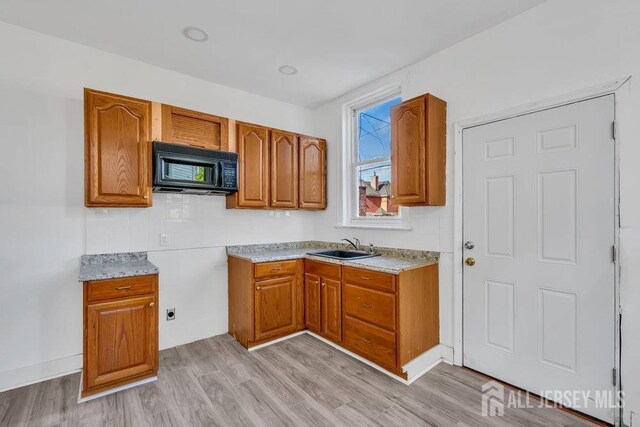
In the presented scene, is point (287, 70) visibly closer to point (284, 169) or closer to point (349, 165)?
point (284, 169)

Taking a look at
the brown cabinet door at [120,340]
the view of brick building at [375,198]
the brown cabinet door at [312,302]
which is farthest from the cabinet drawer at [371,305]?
the brown cabinet door at [120,340]

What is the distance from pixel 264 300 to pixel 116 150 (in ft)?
6.09

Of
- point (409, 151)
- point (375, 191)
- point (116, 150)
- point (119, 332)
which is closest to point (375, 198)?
point (375, 191)

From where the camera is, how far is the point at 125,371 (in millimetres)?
2289

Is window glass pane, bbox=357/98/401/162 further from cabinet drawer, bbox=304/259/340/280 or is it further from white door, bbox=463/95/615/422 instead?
cabinet drawer, bbox=304/259/340/280

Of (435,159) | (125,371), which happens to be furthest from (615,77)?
(125,371)

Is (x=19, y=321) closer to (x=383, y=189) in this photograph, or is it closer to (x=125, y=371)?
(x=125, y=371)

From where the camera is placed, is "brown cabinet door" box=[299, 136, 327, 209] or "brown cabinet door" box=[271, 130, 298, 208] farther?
"brown cabinet door" box=[299, 136, 327, 209]

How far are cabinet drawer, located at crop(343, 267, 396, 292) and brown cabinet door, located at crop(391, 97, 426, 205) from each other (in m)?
0.70

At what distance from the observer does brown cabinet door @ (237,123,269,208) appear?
10.4ft

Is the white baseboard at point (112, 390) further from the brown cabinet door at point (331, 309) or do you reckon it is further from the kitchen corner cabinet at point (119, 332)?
the brown cabinet door at point (331, 309)

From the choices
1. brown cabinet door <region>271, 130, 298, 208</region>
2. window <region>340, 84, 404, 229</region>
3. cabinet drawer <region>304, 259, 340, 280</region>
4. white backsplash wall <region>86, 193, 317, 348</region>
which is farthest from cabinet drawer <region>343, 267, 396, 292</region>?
white backsplash wall <region>86, 193, 317, 348</region>

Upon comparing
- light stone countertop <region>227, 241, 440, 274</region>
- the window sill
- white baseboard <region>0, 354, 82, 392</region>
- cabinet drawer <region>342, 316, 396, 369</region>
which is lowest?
white baseboard <region>0, 354, 82, 392</region>

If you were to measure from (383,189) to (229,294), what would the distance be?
2092 mm
